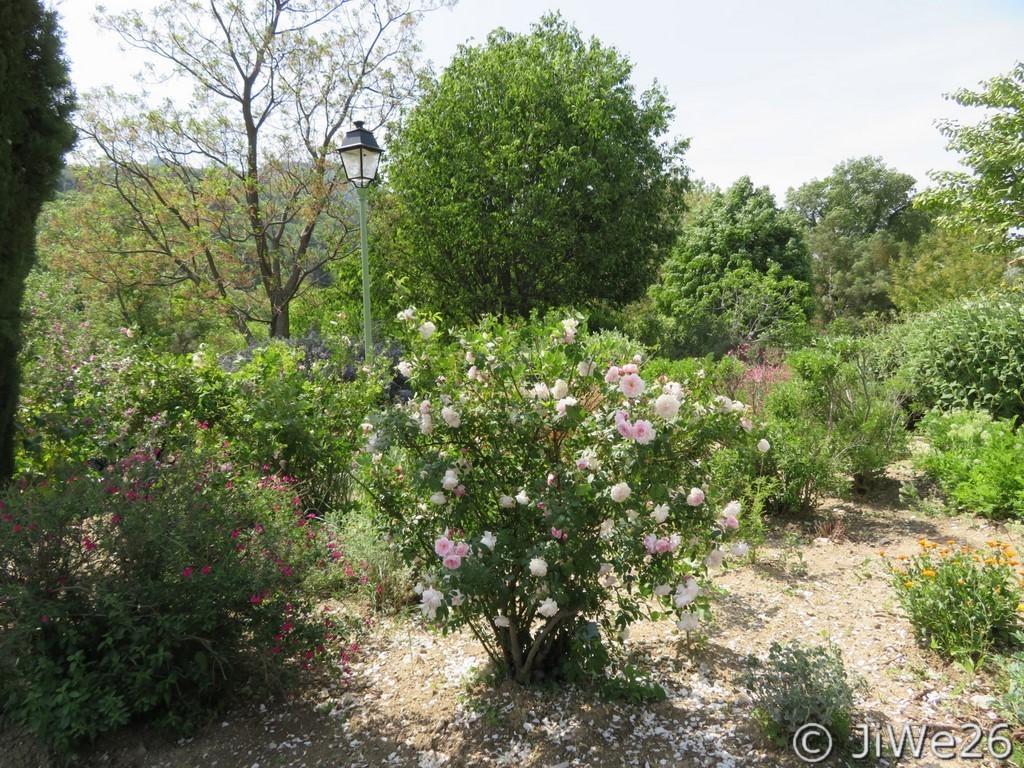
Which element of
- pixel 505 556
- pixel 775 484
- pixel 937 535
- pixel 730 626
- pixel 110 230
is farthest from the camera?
pixel 110 230

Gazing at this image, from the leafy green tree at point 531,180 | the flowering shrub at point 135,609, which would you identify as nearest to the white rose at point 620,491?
the flowering shrub at point 135,609

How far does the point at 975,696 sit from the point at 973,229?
42.6 ft

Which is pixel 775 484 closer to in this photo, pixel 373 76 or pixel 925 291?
pixel 373 76

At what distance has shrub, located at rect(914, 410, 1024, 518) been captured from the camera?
4367 mm

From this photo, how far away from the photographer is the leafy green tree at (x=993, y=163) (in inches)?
429

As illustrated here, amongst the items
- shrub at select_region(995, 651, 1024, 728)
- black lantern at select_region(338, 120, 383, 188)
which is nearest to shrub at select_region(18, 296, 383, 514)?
black lantern at select_region(338, 120, 383, 188)

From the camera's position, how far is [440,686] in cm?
275

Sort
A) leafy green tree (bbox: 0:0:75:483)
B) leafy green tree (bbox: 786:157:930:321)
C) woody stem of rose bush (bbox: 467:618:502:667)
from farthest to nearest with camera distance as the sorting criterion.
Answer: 1. leafy green tree (bbox: 786:157:930:321)
2. leafy green tree (bbox: 0:0:75:483)
3. woody stem of rose bush (bbox: 467:618:502:667)

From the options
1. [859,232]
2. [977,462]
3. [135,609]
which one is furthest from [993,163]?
[859,232]

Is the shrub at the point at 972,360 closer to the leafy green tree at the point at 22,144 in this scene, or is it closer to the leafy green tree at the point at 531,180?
the leafy green tree at the point at 531,180

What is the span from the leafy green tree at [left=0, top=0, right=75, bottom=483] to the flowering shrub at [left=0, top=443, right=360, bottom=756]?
114 cm

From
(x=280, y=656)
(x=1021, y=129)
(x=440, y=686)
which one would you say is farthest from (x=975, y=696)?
(x=1021, y=129)

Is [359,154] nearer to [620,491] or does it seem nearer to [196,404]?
[196,404]

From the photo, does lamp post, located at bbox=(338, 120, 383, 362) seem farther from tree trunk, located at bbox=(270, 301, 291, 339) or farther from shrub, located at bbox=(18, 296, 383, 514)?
tree trunk, located at bbox=(270, 301, 291, 339)
